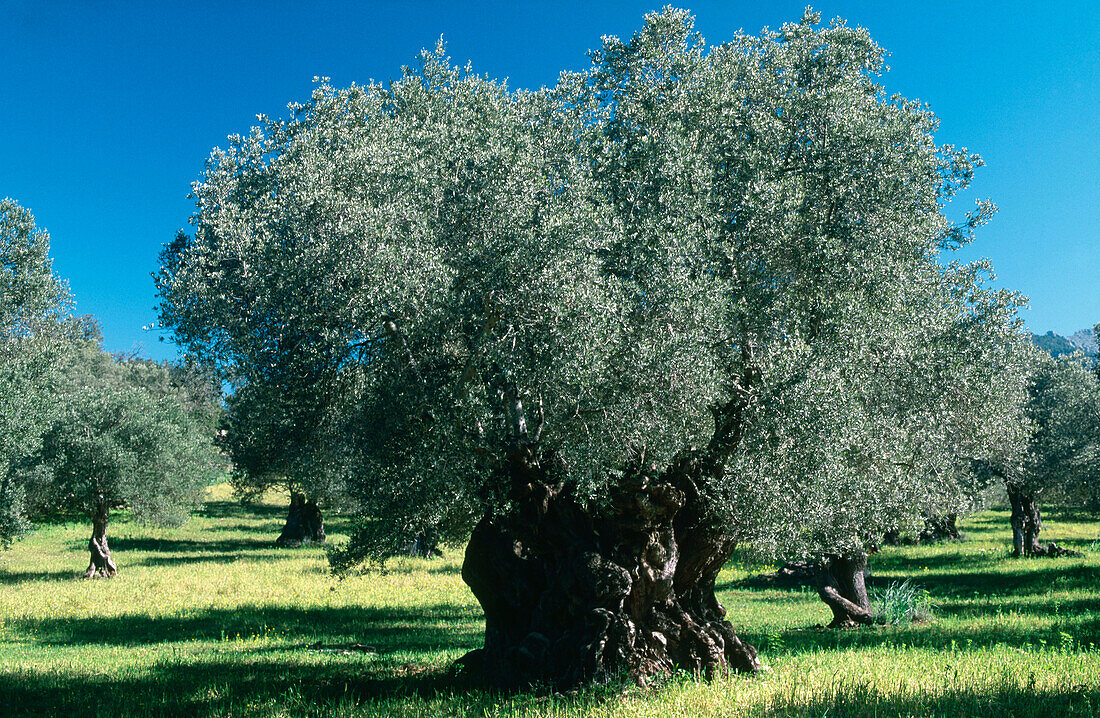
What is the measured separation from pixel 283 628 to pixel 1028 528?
3771 centimetres

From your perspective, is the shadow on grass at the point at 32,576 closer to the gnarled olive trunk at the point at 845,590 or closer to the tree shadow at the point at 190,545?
the tree shadow at the point at 190,545

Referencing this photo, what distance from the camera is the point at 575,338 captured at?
1059 cm

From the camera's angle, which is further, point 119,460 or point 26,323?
point 119,460

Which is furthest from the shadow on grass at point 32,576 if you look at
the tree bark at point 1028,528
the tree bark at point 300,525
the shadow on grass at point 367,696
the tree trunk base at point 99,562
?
the tree bark at point 1028,528

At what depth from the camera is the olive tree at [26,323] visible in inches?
990

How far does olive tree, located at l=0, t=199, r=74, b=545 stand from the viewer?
25.1m

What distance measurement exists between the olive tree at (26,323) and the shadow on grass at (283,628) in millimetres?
5455

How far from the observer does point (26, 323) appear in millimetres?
27344

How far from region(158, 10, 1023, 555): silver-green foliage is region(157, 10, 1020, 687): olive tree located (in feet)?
0.19

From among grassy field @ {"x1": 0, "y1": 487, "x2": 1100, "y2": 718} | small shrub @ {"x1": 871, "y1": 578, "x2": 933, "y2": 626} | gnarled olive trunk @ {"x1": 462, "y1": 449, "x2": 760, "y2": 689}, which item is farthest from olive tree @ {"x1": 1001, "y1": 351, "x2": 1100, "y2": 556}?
gnarled olive trunk @ {"x1": 462, "y1": 449, "x2": 760, "y2": 689}

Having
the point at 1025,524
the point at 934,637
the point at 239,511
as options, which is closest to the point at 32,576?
the point at 934,637

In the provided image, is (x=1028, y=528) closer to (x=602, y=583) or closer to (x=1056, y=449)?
(x=1056, y=449)

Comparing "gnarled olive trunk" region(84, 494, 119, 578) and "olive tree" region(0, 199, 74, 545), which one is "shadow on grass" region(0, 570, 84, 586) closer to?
"gnarled olive trunk" region(84, 494, 119, 578)

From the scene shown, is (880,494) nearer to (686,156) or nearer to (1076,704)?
(1076,704)
